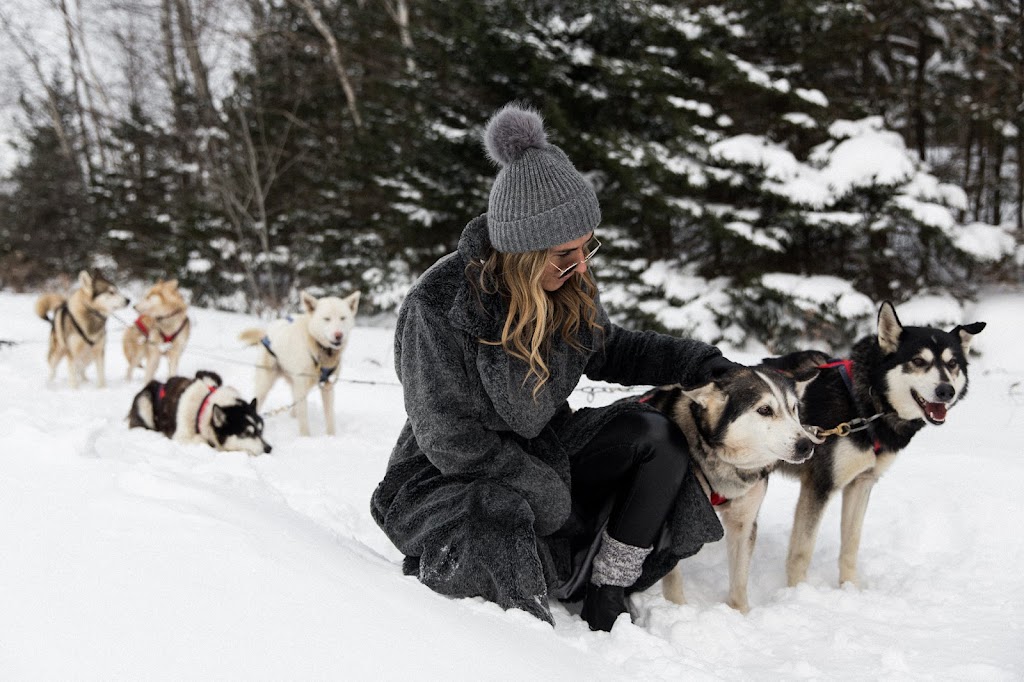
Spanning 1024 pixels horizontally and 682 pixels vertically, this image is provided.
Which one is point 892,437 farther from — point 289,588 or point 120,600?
point 120,600

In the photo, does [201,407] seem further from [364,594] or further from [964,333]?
[964,333]

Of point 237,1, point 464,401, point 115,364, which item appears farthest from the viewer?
point 237,1

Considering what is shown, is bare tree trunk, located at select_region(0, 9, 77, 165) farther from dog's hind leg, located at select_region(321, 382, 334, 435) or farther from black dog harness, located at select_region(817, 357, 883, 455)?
black dog harness, located at select_region(817, 357, 883, 455)

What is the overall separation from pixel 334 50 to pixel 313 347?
850 cm

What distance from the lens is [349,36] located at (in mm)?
12711

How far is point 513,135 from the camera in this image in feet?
6.55

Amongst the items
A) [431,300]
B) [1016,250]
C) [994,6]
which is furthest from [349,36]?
[431,300]

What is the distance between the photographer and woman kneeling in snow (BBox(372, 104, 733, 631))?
1.98m

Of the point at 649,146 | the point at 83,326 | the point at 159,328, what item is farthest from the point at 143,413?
the point at 649,146

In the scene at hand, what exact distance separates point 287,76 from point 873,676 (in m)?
14.0

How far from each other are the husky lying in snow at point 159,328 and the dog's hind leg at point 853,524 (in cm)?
655

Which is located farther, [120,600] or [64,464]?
[64,464]

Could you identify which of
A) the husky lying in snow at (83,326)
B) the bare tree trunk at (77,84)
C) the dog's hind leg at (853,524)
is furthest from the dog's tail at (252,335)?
the bare tree trunk at (77,84)

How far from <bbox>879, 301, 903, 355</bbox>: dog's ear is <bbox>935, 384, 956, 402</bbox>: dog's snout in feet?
0.74
